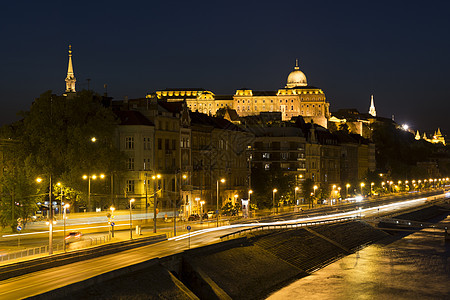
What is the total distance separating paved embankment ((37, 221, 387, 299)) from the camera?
1673 inches

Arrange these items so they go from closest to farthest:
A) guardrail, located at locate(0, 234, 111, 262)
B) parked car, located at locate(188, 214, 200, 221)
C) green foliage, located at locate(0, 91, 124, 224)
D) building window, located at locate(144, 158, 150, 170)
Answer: guardrail, located at locate(0, 234, 111, 262)
green foliage, located at locate(0, 91, 124, 224)
building window, located at locate(144, 158, 150, 170)
parked car, located at locate(188, 214, 200, 221)

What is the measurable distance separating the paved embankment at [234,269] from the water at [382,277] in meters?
1.96

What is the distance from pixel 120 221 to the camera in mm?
70000

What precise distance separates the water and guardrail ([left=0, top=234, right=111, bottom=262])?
1492cm

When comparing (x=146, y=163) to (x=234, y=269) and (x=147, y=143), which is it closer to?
(x=147, y=143)

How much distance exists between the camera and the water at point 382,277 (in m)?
57.0

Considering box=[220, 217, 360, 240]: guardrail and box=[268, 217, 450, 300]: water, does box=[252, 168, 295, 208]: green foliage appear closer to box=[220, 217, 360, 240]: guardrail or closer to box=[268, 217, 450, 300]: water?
box=[220, 217, 360, 240]: guardrail

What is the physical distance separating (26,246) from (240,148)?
60.8 metres

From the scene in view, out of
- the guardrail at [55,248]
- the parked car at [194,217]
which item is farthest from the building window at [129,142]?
the guardrail at [55,248]

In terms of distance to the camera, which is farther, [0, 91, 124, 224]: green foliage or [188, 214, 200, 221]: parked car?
[188, 214, 200, 221]: parked car

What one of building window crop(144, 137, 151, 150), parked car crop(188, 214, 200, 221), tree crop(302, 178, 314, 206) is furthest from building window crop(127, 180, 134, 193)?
tree crop(302, 178, 314, 206)

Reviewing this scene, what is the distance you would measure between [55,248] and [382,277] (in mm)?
31724

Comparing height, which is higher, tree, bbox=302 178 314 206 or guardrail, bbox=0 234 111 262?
tree, bbox=302 178 314 206

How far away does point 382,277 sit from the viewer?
64.9 m
